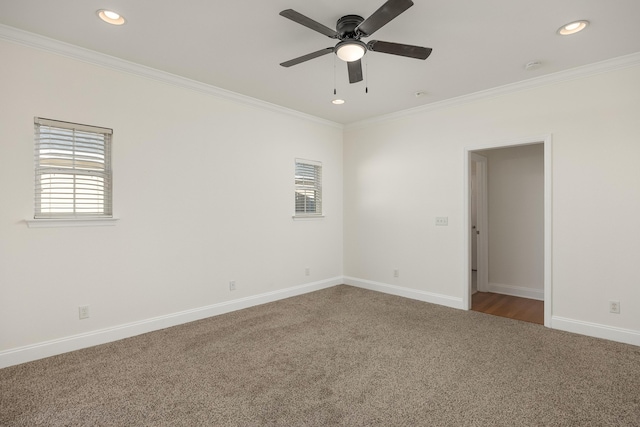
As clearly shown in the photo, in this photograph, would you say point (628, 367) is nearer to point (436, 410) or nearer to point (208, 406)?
point (436, 410)

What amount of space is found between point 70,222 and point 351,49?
2904 mm

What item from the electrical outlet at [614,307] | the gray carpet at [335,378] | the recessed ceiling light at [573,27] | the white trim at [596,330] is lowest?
the gray carpet at [335,378]

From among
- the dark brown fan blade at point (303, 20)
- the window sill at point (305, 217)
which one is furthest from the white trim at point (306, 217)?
the dark brown fan blade at point (303, 20)

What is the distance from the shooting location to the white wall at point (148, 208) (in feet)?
9.20

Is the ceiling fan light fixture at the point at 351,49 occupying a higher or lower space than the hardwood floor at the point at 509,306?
higher

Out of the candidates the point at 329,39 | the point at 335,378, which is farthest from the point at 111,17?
the point at 335,378

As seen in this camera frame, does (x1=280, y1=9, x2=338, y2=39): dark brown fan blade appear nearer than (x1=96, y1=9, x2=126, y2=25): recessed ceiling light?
Yes

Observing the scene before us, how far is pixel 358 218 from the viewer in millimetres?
5578

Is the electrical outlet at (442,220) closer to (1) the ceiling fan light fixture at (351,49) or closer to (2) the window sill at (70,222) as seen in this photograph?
(1) the ceiling fan light fixture at (351,49)

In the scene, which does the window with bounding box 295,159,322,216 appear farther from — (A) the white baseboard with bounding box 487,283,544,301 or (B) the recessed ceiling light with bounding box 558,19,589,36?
(B) the recessed ceiling light with bounding box 558,19,589,36

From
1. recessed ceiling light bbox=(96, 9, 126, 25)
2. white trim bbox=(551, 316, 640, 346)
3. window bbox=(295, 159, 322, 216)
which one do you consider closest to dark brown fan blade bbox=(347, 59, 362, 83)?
recessed ceiling light bbox=(96, 9, 126, 25)

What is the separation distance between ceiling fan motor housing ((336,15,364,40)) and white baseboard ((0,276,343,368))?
10.8 feet

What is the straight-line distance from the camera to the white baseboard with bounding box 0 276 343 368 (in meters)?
2.78

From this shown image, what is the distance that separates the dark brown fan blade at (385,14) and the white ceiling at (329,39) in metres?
0.25
